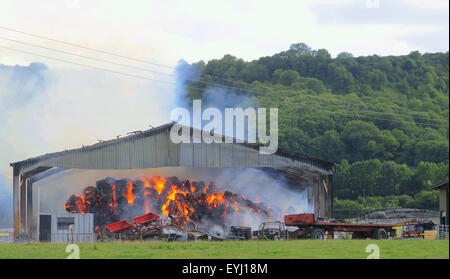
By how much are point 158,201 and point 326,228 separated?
11.2 metres

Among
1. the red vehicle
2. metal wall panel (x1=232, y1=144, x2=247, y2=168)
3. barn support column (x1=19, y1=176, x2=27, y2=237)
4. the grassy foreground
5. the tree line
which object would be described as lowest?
the red vehicle

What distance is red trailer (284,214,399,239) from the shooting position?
127ft

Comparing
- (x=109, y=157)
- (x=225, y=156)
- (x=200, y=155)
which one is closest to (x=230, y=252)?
(x=200, y=155)

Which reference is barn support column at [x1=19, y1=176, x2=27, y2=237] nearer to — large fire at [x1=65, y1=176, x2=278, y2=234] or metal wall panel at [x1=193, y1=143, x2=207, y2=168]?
large fire at [x1=65, y1=176, x2=278, y2=234]

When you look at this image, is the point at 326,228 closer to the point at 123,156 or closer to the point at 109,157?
the point at 123,156

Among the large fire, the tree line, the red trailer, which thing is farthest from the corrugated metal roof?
the tree line

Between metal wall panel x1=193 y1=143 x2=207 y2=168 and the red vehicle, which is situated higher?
metal wall panel x1=193 y1=143 x2=207 y2=168

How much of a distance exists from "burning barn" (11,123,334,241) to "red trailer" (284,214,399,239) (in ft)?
14.3

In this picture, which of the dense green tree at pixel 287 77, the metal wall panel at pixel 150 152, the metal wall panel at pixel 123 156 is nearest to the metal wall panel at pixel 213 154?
the metal wall panel at pixel 150 152

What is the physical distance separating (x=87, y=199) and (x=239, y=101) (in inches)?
2284

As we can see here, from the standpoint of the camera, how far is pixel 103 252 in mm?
27859

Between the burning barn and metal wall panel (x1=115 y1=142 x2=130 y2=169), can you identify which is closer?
the burning barn
